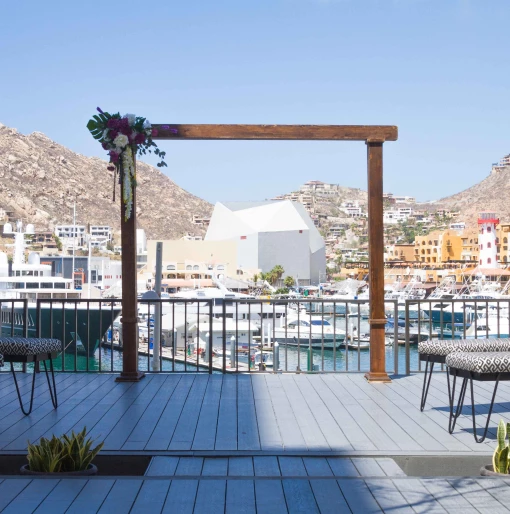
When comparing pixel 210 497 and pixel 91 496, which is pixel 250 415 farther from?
pixel 91 496

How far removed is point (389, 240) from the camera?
352 feet

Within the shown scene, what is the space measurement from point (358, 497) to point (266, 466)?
0.70 meters

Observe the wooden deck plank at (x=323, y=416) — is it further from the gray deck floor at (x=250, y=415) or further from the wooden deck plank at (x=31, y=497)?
the wooden deck plank at (x=31, y=497)

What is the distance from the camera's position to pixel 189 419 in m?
4.54

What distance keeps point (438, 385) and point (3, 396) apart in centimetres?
333

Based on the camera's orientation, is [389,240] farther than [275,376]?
Yes

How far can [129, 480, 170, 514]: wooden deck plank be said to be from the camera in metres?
2.71

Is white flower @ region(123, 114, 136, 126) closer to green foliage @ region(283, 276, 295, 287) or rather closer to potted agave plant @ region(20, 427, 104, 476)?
potted agave plant @ region(20, 427, 104, 476)

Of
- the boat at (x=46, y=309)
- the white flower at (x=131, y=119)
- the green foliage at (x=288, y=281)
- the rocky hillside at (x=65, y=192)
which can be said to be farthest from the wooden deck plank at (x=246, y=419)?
the rocky hillside at (x=65, y=192)

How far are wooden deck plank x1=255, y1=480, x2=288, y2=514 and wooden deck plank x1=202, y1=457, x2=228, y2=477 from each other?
0.29 metres

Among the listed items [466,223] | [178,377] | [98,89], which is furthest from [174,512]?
[466,223]

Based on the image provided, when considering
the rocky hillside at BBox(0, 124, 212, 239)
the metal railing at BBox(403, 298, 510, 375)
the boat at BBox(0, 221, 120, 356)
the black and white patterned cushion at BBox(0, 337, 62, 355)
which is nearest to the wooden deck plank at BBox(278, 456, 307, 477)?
the black and white patterned cushion at BBox(0, 337, 62, 355)

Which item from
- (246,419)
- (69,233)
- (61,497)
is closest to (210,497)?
(61,497)

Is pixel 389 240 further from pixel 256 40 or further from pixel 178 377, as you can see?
pixel 178 377
